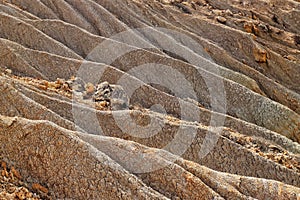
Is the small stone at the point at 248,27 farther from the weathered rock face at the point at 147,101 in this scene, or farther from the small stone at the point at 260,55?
the small stone at the point at 260,55

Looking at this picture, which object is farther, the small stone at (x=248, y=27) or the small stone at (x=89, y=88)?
the small stone at (x=248, y=27)

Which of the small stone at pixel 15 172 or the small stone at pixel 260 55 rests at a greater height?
the small stone at pixel 15 172

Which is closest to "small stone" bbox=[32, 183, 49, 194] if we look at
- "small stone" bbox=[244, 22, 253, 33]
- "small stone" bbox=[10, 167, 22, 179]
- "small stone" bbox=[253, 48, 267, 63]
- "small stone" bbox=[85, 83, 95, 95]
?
"small stone" bbox=[10, 167, 22, 179]

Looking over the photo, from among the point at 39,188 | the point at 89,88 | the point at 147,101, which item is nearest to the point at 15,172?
the point at 39,188

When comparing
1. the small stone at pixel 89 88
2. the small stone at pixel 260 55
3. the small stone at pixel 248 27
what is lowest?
the small stone at pixel 260 55

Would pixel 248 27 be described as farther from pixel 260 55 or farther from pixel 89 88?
pixel 89 88

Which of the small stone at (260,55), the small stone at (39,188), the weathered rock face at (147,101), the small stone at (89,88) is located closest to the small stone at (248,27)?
the weathered rock face at (147,101)

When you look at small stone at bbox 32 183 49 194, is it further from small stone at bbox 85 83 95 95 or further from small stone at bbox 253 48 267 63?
small stone at bbox 253 48 267 63

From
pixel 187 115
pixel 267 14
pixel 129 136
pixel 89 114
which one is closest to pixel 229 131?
pixel 187 115

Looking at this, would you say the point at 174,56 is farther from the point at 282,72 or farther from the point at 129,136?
the point at 129,136
